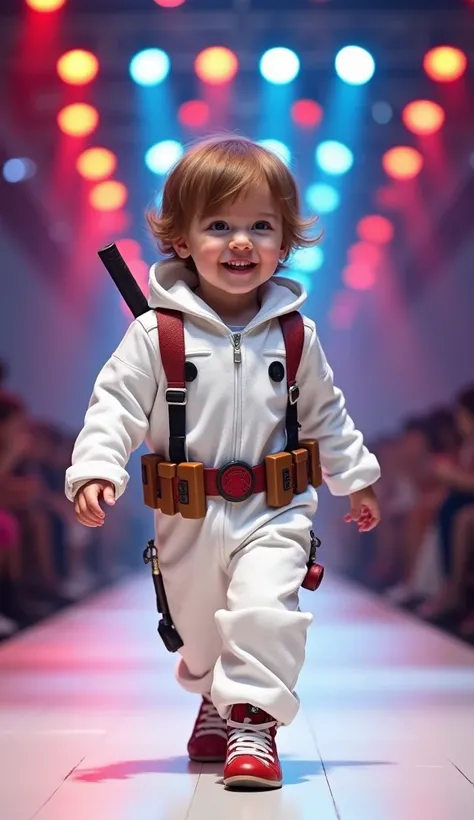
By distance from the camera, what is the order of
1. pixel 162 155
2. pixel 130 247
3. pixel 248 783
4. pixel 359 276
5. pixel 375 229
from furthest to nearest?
1. pixel 359 276
2. pixel 375 229
3. pixel 130 247
4. pixel 162 155
5. pixel 248 783

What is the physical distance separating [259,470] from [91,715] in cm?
95

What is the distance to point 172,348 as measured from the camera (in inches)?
86.2

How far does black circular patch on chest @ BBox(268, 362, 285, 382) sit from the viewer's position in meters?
2.23

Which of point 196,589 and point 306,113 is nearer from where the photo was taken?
point 196,589

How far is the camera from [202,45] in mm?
5535

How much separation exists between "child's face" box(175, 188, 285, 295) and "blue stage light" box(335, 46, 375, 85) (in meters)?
3.53

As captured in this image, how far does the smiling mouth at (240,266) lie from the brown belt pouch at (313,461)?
326mm

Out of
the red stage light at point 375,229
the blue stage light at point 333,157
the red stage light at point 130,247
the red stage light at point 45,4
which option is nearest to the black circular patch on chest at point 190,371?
the red stage light at point 45,4

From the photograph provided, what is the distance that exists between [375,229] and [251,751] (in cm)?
508

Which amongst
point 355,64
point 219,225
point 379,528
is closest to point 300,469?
point 219,225

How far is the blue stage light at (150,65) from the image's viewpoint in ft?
18.2

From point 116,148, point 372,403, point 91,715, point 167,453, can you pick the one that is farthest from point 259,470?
point 372,403

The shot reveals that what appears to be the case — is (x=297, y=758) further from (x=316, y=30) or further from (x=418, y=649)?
(x=316, y=30)

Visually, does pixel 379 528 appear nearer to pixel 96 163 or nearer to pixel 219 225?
pixel 96 163
